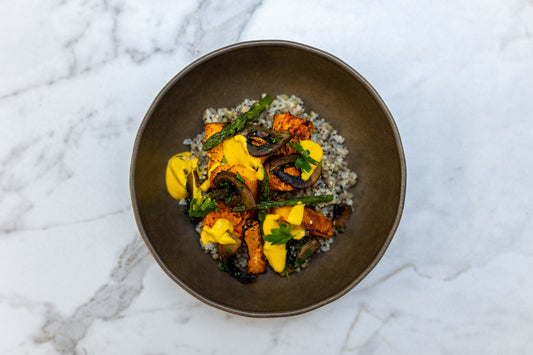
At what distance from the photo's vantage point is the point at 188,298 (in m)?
2.62

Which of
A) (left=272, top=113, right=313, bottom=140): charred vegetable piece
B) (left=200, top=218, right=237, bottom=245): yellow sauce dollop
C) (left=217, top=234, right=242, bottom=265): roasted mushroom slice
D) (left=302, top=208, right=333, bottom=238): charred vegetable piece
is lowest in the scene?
(left=217, top=234, right=242, bottom=265): roasted mushroom slice

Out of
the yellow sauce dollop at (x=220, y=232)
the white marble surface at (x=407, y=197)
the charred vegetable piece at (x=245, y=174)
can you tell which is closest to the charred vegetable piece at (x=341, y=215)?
the white marble surface at (x=407, y=197)

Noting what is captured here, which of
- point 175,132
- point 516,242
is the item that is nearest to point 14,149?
point 175,132

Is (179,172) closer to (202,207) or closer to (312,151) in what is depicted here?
(202,207)

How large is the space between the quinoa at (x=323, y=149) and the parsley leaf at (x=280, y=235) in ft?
0.77

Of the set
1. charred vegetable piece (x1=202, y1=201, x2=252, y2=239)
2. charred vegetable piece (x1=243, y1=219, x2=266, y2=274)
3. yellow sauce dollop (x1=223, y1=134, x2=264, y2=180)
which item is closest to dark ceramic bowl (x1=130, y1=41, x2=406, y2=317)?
charred vegetable piece (x1=243, y1=219, x2=266, y2=274)

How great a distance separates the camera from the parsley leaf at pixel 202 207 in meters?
2.25

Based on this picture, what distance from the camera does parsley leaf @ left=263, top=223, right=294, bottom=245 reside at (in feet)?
7.29

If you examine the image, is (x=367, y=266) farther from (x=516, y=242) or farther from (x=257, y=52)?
(x=257, y=52)

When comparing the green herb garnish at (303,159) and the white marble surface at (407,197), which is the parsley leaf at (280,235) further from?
the white marble surface at (407,197)

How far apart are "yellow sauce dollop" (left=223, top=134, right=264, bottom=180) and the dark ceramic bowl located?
0.38m

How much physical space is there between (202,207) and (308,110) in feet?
3.09

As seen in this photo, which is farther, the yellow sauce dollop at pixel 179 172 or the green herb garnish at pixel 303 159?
the yellow sauce dollop at pixel 179 172

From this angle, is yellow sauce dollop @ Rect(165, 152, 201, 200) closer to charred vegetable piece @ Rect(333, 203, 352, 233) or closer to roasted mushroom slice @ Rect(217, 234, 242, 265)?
roasted mushroom slice @ Rect(217, 234, 242, 265)
